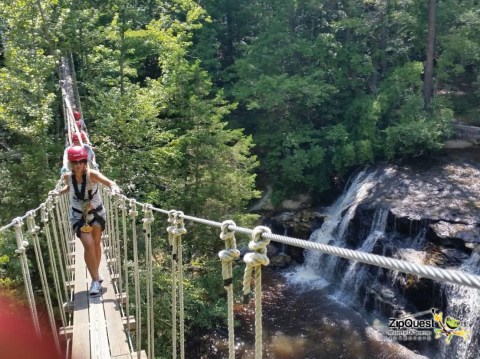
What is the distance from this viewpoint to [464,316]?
20.8ft

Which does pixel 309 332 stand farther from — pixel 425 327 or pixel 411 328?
pixel 425 327

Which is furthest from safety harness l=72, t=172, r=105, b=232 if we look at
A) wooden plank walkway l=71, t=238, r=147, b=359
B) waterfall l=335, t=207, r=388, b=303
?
waterfall l=335, t=207, r=388, b=303

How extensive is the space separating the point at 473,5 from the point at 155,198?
1052 centimetres

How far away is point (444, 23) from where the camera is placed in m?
12.2

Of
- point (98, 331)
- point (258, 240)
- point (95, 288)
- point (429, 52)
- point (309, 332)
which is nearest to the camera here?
point (258, 240)

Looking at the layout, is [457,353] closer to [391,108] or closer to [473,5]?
[391,108]

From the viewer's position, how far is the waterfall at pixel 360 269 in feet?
26.7

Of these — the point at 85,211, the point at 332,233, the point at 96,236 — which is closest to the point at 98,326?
the point at 96,236

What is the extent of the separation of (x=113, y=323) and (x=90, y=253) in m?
0.54

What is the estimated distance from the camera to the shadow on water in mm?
6617

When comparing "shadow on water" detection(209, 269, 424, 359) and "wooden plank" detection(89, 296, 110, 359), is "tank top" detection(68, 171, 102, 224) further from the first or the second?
"shadow on water" detection(209, 269, 424, 359)

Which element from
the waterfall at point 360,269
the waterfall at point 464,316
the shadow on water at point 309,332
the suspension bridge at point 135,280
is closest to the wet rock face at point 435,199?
the waterfall at point 360,269

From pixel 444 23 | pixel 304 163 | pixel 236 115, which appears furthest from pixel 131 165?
pixel 444 23

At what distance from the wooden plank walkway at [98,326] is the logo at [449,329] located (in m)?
5.33
